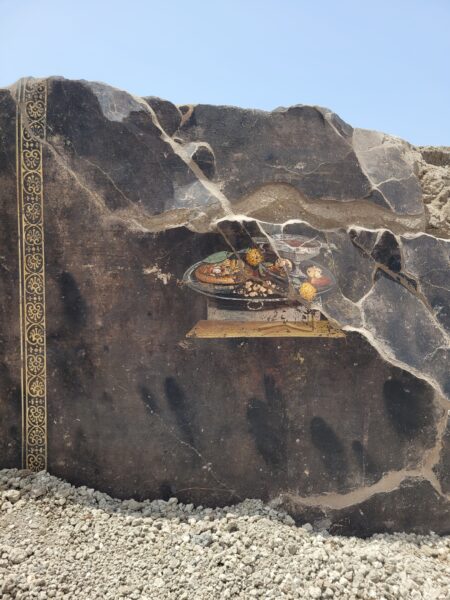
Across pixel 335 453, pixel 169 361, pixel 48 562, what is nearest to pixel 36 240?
pixel 169 361

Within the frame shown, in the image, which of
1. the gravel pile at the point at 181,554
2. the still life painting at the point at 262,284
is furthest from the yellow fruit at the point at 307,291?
the gravel pile at the point at 181,554

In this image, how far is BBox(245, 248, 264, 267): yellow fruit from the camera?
3438 millimetres

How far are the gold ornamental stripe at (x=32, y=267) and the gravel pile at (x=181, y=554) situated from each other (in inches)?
12.1

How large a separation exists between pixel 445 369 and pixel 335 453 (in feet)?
3.36

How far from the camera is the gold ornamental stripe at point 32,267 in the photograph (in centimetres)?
328

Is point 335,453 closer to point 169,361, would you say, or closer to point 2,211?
point 169,361

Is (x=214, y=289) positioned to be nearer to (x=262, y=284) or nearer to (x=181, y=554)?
(x=262, y=284)

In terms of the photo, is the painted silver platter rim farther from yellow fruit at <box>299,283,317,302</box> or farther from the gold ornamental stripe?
the gold ornamental stripe

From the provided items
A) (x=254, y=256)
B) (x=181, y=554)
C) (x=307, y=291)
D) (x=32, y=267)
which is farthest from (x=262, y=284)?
(x=181, y=554)

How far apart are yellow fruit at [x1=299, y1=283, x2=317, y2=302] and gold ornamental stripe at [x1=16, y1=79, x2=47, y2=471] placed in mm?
1814

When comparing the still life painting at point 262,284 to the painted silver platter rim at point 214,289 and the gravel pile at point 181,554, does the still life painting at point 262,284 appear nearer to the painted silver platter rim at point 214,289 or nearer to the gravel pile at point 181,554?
the painted silver platter rim at point 214,289

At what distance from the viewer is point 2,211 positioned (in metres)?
3.28

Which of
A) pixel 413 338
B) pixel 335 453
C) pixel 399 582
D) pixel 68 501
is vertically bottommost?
pixel 399 582

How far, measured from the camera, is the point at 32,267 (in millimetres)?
3324
